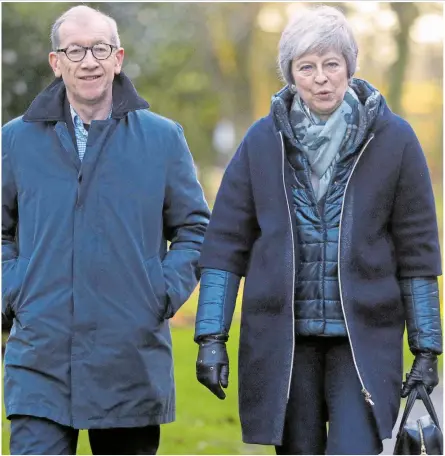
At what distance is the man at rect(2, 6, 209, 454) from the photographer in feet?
18.7

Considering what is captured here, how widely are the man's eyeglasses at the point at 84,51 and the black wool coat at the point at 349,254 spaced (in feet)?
2.49

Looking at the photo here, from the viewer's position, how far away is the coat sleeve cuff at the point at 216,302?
5.53 meters

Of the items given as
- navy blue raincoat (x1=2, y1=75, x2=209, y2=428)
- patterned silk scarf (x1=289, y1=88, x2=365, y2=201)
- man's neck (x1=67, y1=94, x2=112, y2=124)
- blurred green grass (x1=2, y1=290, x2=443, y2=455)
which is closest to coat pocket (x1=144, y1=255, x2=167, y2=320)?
navy blue raincoat (x1=2, y1=75, x2=209, y2=428)

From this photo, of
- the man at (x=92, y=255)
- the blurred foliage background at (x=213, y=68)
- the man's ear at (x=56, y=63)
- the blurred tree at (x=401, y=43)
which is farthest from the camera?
the blurred tree at (x=401, y=43)

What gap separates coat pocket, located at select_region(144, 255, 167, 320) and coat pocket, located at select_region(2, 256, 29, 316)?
1.73 feet

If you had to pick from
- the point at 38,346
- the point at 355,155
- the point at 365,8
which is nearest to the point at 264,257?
the point at 355,155

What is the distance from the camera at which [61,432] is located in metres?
5.69

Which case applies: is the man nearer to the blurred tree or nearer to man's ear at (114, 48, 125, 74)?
man's ear at (114, 48, 125, 74)

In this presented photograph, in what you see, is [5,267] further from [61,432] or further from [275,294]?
[275,294]

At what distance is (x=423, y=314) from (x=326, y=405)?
54 centimetres

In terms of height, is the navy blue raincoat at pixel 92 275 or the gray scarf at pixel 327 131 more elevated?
the gray scarf at pixel 327 131

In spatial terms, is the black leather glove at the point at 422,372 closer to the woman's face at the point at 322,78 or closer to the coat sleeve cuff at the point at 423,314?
the coat sleeve cuff at the point at 423,314

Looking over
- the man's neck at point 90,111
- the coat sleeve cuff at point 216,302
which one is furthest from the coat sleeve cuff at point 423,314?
the man's neck at point 90,111

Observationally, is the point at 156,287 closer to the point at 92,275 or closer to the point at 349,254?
the point at 92,275
